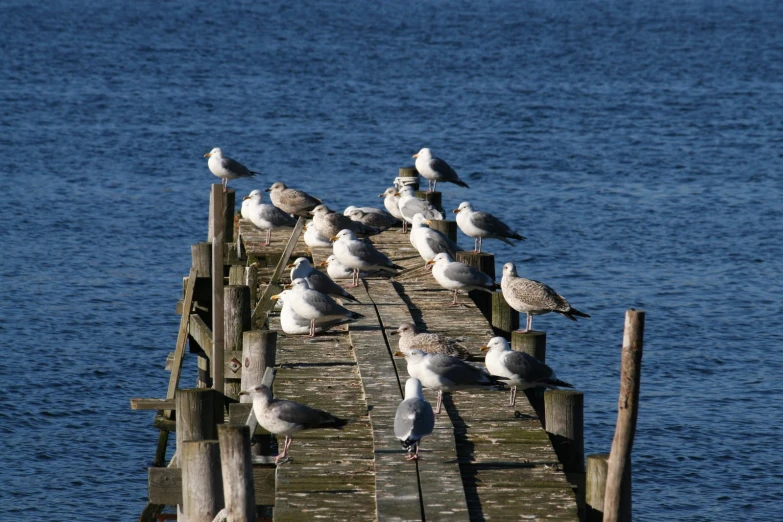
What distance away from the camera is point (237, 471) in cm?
840

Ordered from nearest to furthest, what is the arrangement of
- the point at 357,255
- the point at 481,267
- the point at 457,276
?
the point at 457,276 < the point at 357,255 < the point at 481,267

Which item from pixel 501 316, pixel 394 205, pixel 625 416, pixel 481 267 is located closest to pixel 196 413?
pixel 625 416

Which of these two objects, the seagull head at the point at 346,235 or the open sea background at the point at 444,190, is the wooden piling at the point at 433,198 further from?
the seagull head at the point at 346,235

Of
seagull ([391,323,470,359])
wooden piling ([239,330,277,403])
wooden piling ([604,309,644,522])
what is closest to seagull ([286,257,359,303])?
wooden piling ([239,330,277,403])

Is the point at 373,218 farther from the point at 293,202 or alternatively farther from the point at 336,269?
the point at 336,269

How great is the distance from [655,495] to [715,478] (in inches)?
41.3

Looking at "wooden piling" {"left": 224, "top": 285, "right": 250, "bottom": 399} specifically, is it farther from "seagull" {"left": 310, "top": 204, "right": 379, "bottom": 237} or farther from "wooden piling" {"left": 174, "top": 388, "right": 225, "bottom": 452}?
"seagull" {"left": 310, "top": 204, "right": 379, "bottom": 237}

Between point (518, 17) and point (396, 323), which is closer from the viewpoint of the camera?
point (396, 323)

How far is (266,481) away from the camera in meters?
10.6

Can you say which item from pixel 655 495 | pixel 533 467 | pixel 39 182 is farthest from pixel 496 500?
pixel 39 182

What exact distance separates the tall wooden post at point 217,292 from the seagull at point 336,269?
1333mm

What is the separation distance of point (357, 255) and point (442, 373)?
178 inches

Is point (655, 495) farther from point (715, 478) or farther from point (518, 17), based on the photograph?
point (518, 17)

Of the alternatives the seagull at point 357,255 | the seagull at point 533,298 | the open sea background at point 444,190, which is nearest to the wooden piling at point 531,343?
the seagull at point 533,298
